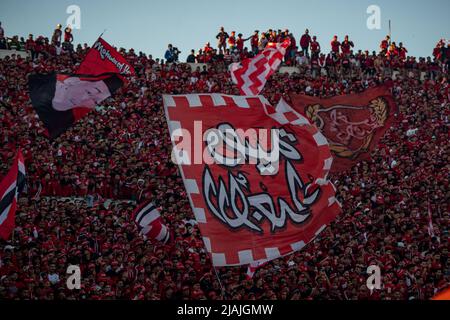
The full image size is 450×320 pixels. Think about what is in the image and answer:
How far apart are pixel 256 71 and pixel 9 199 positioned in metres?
6.65

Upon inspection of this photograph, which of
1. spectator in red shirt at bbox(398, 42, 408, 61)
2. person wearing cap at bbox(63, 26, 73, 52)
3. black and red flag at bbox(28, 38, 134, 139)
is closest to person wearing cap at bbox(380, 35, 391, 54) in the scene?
spectator in red shirt at bbox(398, 42, 408, 61)

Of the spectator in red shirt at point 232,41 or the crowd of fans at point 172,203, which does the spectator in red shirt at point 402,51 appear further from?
the spectator in red shirt at point 232,41

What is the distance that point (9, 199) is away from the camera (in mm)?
12391

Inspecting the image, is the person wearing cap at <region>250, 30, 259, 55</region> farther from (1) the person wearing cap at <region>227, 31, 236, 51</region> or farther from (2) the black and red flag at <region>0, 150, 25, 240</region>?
(2) the black and red flag at <region>0, 150, 25, 240</region>

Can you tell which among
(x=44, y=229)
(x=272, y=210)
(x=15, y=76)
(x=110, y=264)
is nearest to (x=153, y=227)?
(x=110, y=264)

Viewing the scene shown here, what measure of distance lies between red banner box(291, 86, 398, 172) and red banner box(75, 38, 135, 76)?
361 cm

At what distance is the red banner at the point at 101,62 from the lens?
1491cm

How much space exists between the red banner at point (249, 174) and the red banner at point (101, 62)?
5529 mm

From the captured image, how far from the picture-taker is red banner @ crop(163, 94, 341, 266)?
9.03 m

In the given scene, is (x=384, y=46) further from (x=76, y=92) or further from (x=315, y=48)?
(x=76, y=92)

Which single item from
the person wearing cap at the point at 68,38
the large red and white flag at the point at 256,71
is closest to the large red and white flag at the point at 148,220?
the large red and white flag at the point at 256,71

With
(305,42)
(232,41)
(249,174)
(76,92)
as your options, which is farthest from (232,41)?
(249,174)
